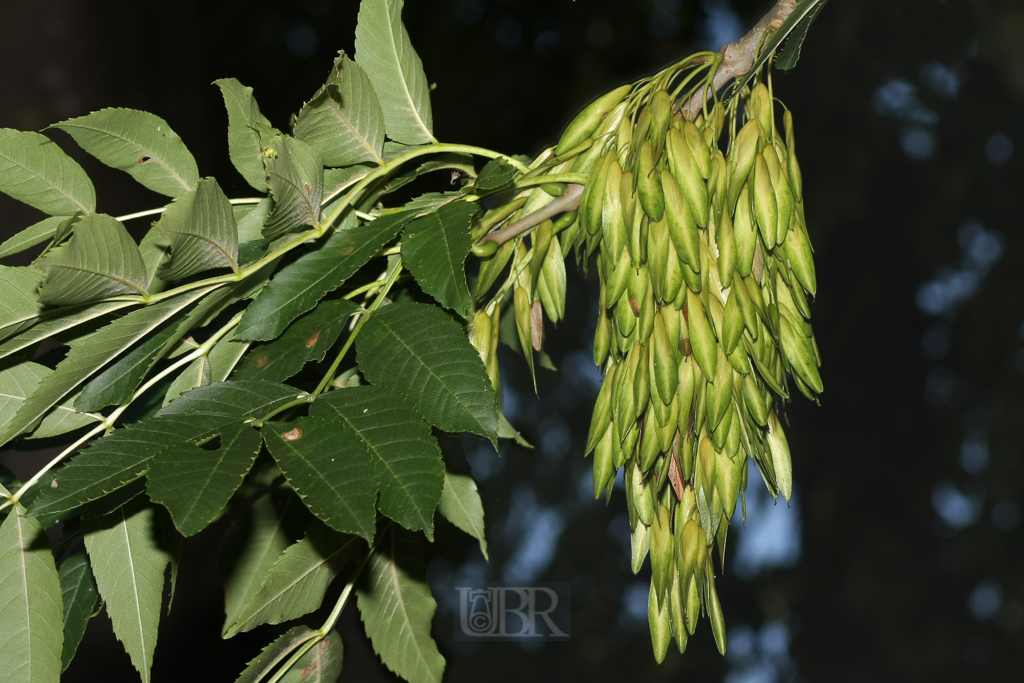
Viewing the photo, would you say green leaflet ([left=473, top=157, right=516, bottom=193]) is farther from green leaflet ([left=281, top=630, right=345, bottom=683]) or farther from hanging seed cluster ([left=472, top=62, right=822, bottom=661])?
green leaflet ([left=281, top=630, right=345, bottom=683])

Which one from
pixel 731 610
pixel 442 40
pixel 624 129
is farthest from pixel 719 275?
pixel 731 610

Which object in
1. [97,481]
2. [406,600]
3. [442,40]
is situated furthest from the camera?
[442,40]

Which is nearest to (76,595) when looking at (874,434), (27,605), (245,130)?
(27,605)

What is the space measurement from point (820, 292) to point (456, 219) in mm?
700

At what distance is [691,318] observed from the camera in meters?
0.19

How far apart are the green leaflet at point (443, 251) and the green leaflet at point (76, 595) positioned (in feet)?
0.43

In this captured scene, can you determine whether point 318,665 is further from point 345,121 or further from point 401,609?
point 345,121

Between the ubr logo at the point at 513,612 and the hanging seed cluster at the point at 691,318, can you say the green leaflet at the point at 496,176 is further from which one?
the ubr logo at the point at 513,612

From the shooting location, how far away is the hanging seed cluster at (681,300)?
19 centimetres

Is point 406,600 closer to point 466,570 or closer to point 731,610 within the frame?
point 466,570

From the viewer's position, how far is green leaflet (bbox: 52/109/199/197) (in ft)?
0.62

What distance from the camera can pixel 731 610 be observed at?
Answer: 31.0 inches

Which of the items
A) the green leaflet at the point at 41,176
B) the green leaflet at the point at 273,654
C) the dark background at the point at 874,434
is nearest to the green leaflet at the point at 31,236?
the green leaflet at the point at 41,176

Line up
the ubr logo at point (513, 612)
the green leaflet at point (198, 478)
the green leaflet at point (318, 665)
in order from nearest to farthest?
the green leaflet at point (198, 478), the green leaflet at point (318, 665), the ubr logo at point (513, 612)
